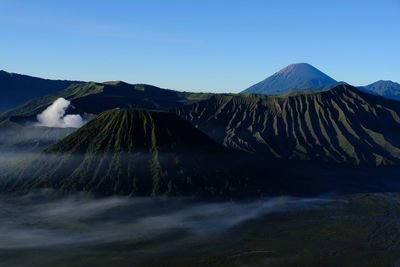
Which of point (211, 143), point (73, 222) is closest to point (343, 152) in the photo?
point (211, 143)

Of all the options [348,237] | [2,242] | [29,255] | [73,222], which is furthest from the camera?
[73,222]

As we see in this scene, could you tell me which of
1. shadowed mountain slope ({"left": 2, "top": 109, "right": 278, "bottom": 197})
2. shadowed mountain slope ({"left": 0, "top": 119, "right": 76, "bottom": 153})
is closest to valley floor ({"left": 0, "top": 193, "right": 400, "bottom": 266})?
shadowed mountain slope ({"left": 2, "top": 109, "right": 278, "bottom": 197})

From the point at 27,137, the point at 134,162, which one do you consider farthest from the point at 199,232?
the point at 27,137

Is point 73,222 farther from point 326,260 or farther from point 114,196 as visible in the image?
point 326,260

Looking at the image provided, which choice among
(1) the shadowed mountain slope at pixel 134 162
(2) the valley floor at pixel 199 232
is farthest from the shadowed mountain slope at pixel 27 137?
(2) the valley floor at pixel 199 232

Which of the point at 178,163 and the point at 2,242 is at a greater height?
the point at 178,163

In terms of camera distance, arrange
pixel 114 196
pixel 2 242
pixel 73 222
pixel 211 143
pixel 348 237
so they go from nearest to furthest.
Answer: pixel 2 242, pixel 348 237, pixel 73 222, pixel 114 196, pixel 211 143

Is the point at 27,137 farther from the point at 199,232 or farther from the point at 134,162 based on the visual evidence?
the point at 199,232

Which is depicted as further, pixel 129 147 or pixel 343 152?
pixel 343 152

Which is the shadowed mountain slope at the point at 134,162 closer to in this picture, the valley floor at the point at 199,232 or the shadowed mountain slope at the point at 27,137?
the valley floor at the point at 199,232

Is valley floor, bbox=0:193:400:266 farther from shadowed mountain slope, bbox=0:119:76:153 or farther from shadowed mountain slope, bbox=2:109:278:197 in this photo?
shadowed mountain slope, bbox=0:119:76:153
